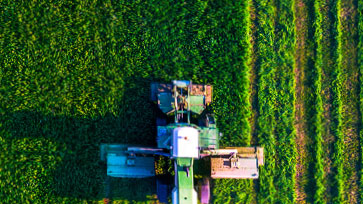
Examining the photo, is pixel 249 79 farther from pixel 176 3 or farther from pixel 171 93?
pixel 176 3

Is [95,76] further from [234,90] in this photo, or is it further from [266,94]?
[266,94]

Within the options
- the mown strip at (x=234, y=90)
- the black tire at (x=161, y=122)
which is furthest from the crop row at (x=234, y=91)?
the black tire at (x=161, y=122)

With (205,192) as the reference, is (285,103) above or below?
above

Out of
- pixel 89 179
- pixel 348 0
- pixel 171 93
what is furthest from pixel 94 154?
pixel 348 0

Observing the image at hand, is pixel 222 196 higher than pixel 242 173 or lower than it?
lower

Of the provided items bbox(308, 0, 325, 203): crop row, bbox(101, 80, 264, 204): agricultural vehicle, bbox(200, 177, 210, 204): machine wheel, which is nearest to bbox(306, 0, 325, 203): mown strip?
bbox(308, 0, 325, 203): crop row

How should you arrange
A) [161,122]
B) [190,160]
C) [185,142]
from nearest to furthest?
1. [185,142]
2. [190,160]
3. [161,122]

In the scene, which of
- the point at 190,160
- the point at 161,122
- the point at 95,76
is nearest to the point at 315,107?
the point at 190,160
